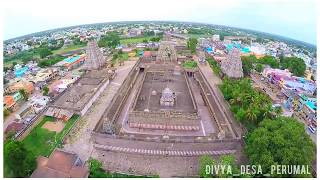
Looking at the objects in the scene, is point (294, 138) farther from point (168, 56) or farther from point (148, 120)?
point (168, 56)

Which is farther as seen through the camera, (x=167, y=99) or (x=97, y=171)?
(x=167, y=99)

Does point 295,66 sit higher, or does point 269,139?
point 295,66

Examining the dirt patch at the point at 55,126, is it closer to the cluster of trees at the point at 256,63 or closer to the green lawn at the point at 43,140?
the green lawn at the point at 43,140

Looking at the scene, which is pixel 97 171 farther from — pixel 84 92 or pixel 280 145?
pixel 84 92

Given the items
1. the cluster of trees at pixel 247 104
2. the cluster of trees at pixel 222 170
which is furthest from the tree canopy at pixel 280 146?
the cluster of trees at pixel 247 104

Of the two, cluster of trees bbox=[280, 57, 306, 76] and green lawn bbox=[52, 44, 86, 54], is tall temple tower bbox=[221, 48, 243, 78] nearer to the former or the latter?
cluster of trees bbox=[280, 57, 306, 76]

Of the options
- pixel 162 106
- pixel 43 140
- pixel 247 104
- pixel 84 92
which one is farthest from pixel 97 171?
pixel 247 104

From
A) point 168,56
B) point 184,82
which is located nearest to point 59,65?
point 168,56
